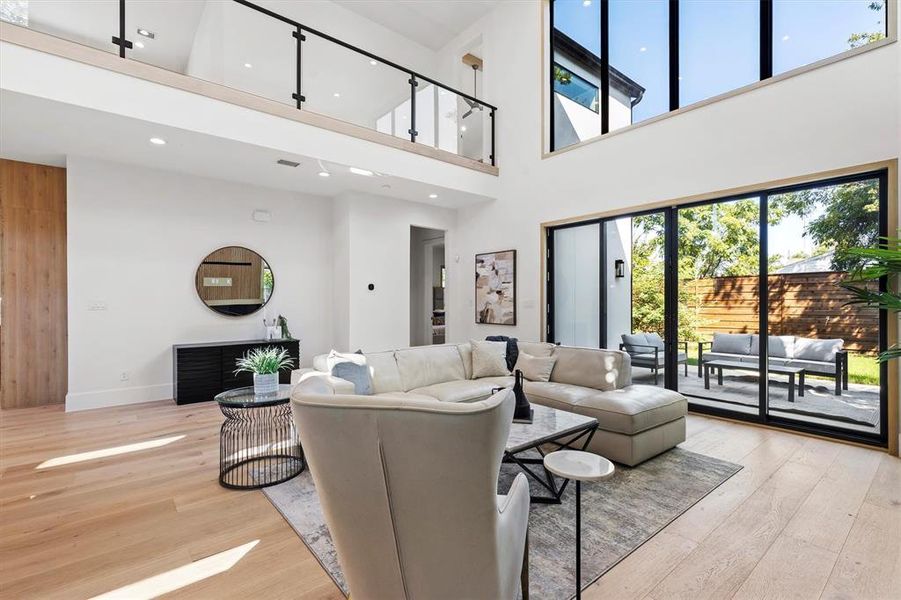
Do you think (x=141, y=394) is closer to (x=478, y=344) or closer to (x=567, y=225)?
(x=478, y=344)

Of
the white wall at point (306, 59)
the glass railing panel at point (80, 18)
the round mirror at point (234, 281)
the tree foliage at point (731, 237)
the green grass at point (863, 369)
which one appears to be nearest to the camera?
the green grass at point (863, 369)

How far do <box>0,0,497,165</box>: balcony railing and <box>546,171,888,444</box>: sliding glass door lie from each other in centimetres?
290

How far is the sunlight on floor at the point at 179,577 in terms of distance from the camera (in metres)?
1.77

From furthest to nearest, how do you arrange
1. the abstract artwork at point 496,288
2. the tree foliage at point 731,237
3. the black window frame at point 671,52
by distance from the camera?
1. the abstract artwork at point 496,288
2. the black window frame at point 671,52
3. the tree foliage at point 731,237

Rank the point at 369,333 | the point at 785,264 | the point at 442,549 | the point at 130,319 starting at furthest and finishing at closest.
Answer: the point at 369,333, the point at 130,319, the point at 785,264, the point at 442,549

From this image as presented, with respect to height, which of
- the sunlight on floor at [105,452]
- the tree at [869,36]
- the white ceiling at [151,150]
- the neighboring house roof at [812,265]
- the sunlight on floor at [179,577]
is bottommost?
the sunlight on floor at [179,577]

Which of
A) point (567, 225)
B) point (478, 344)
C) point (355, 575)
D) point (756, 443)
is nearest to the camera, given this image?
point (355, 575)

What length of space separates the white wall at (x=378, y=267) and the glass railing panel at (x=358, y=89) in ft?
3.90

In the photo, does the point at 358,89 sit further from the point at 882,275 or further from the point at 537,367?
the point at 882,275

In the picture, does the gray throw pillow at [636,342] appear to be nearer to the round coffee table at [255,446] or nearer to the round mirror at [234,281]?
the round coffee table at [255,446]

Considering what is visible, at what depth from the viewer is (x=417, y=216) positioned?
22.4ft

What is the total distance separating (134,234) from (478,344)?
14.7 ft

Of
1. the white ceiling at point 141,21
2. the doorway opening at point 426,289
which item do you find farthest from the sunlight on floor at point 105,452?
the doorway opening at point 426,289

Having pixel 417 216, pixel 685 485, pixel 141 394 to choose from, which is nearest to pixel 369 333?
pixel 417 216
